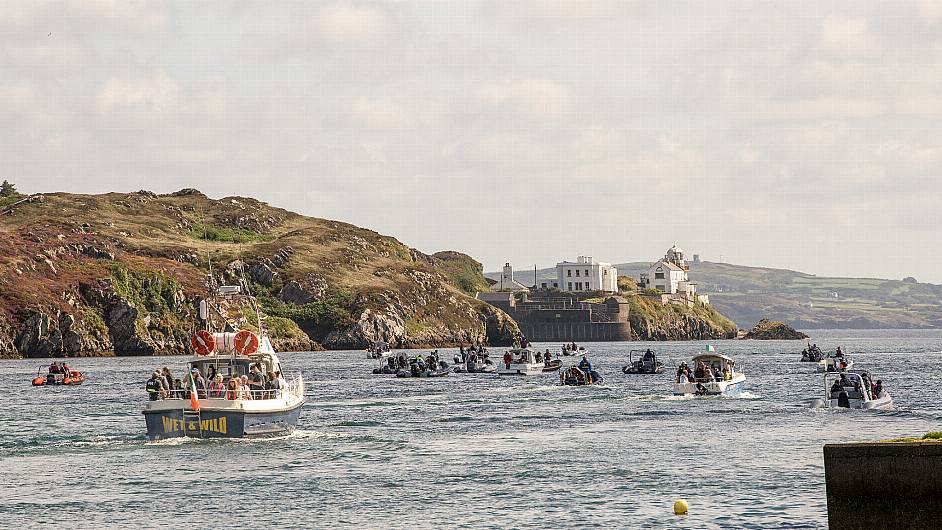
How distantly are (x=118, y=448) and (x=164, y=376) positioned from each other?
165 inches

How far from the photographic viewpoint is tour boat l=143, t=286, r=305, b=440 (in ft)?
172

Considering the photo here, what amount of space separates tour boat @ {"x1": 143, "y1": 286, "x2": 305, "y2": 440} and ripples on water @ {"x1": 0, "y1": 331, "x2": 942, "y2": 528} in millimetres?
761

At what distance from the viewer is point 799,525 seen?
3438 centimetres

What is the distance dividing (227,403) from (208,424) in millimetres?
1184

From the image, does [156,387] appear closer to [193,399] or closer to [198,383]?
[198,383]

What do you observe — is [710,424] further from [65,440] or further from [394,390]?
[394,390]

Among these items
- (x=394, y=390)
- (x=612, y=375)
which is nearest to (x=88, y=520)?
(x=394, y=390)

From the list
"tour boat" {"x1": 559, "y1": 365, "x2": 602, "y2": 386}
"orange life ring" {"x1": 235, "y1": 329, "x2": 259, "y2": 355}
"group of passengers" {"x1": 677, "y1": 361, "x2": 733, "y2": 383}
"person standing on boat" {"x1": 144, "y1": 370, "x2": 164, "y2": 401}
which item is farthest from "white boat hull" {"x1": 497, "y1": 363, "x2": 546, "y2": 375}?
"person standing on boat" {"x1": 144, "y1": 370, "x2": 164, "y2": 401}

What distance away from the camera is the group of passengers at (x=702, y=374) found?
8781cm

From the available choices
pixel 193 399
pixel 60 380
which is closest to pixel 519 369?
pixel 60 380

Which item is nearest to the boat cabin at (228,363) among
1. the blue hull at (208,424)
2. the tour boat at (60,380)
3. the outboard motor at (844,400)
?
the blue hull at (208,424)

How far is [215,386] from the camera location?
177 feet

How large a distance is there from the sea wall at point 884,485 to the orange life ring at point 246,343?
119 ft

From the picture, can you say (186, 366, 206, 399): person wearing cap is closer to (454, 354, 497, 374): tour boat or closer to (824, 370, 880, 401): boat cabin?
(824, 370, 880, 401): boat cabin
